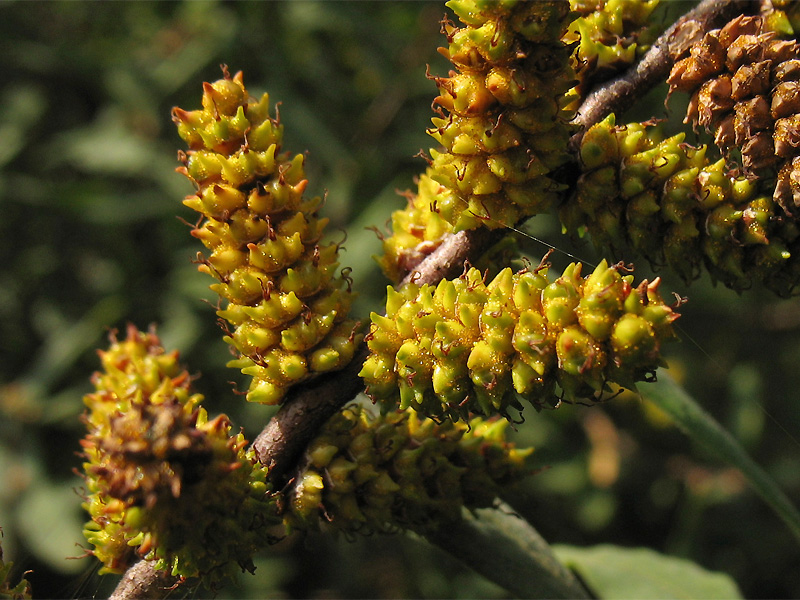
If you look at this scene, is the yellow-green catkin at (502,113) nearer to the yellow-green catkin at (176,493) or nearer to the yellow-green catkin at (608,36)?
the yellow-green catkin at (608,36)

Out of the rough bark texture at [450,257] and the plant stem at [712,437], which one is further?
the plant stem at [712,437]

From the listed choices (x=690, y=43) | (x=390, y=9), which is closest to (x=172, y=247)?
(x=390, y=9)

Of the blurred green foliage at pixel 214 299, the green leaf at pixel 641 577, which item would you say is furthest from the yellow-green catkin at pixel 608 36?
the blurred green foliage at pixel 214 299

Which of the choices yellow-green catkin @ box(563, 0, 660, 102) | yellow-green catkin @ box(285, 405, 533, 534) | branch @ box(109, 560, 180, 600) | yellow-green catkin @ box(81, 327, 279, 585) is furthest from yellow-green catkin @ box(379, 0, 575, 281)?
branch @ box(109, 560, 180, 600)

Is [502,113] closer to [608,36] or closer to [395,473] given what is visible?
[608,36]

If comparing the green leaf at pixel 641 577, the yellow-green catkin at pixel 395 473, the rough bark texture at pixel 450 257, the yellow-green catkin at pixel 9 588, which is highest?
the rough bark texture at pixel 450 257

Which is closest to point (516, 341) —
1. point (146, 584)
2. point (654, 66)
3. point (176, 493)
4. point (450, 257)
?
point (450, 257)

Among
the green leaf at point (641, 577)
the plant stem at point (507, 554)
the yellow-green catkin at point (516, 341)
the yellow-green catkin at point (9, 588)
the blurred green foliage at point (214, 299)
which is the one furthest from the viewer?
the blurred green foliage at point (214, 299)
